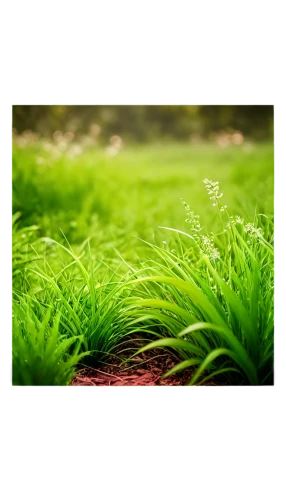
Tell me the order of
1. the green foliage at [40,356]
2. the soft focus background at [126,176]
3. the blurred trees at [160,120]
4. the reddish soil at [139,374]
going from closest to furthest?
the green foliage at [40,356] < the reddish soil at [139,374] < the soft focus background at [126,176] < the blurred trees at [160,120]

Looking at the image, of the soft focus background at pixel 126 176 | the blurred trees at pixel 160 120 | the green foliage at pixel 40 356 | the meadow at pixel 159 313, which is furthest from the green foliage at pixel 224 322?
the blurred trees at pixel 160 120

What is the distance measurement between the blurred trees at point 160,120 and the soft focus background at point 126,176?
0.09 ft

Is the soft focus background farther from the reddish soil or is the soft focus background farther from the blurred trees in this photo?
the reddish soil

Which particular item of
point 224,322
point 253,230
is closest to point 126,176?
point 253,230

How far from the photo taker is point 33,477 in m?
1.51

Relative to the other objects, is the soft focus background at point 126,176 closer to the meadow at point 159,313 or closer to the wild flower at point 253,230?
the meadow at point 159,313

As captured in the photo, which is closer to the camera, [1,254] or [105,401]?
[105,401]

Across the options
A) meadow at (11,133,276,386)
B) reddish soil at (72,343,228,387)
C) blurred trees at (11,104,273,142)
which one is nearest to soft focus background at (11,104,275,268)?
blurred trees at (11,104,273,142)

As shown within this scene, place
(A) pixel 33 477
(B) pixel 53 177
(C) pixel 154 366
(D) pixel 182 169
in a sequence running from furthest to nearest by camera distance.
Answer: (D) pixel 182 169, (B) pixel 53 177, (C) pixel 154 366, (A) pixel 33 477

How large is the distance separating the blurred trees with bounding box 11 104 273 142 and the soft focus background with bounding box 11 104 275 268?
3 cm

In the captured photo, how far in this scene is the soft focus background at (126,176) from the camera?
3.60 meters
